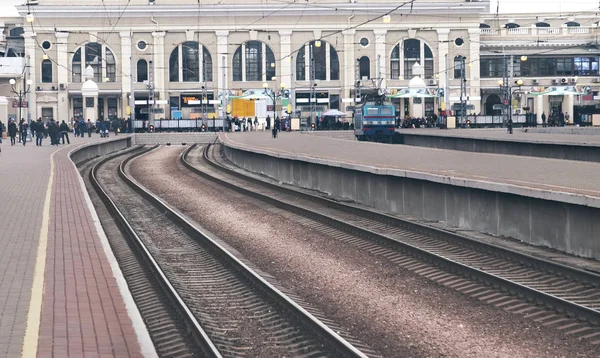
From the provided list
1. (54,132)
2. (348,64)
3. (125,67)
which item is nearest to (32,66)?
(125,67)

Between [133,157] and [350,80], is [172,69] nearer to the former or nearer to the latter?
[350,80]

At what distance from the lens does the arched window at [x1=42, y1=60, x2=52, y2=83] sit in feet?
360

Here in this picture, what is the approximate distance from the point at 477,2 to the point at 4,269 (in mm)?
102933

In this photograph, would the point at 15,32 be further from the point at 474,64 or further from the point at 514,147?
the point at 514,147

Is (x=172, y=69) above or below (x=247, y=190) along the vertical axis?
above

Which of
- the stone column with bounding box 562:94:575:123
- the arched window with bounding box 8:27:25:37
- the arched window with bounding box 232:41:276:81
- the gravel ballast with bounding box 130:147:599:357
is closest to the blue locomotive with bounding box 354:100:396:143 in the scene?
the arched window with bounding box 232:41:276:81

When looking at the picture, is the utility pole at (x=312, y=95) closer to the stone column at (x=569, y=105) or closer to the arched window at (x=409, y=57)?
the arched window at (x=409, y=57)

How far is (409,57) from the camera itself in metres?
113

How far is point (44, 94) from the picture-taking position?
110 m

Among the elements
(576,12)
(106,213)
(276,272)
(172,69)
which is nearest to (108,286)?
(276,272)

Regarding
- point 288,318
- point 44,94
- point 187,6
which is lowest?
point 288,318

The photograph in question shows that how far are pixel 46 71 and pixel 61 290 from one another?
100 metres

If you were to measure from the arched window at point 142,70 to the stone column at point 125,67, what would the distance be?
3.67 ft

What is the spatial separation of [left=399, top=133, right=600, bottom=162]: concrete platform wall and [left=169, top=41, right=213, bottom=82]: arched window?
141ft
